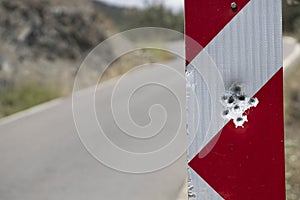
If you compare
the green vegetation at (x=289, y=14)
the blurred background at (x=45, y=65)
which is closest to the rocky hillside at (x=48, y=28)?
the blurred background at (x=45, y=65)

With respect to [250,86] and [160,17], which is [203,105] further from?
[160,17]

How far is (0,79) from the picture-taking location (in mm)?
16438

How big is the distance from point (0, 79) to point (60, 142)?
824cm

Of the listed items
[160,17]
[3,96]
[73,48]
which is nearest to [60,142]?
[3,96]

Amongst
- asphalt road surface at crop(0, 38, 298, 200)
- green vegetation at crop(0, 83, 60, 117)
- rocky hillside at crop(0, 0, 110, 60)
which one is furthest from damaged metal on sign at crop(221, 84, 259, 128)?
rocky hillside at crop(0, 0, 110, 60)

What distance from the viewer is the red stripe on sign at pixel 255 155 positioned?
1.23m

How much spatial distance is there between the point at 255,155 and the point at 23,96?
49.2 ft

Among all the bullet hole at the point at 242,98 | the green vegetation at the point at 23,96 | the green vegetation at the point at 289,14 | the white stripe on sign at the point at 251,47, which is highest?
the white stripe on sign at the point at 251,47

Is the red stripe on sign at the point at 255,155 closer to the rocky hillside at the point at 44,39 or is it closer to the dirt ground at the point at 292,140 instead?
the dirt ground at the point at 292,140

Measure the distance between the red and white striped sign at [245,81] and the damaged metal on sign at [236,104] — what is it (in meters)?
0.01

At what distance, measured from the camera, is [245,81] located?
1.24 m

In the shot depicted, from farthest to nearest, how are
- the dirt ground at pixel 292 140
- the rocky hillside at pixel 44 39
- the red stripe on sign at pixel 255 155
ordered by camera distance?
the rocky hillside at pixel 44 39, the dirt ground at pixel 292 140, the red stripe on sign at pixel 255 155

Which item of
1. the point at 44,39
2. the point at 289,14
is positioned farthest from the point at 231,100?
the point at 44,39

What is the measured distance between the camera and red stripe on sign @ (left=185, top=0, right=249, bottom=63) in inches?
48.8
